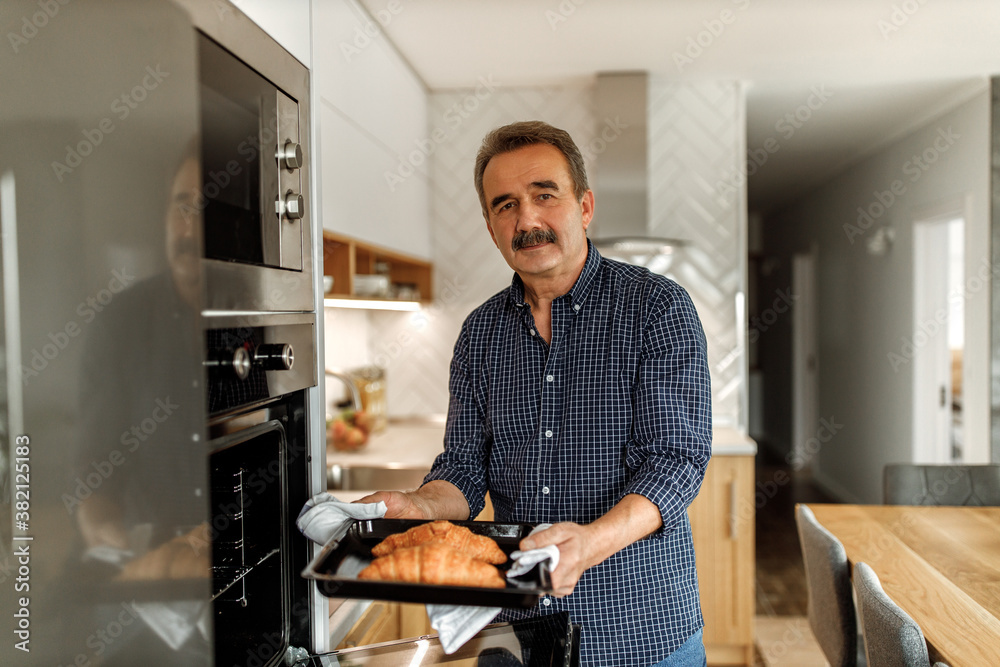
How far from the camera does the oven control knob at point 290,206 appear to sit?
3.17ft

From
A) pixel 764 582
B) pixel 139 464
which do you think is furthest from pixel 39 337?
pixel 764 582

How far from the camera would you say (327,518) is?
1.03 metres

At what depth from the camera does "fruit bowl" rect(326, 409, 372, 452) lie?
282cm

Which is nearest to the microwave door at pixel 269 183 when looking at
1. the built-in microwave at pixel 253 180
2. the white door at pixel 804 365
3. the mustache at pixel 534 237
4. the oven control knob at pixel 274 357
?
the built-in microwave at pixel 253 180

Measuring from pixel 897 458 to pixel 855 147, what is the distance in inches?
80.2

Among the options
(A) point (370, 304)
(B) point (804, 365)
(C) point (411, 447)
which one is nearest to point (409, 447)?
(C) point (411, 447)

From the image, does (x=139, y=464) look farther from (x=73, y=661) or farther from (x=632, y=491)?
(x=632, y=491)

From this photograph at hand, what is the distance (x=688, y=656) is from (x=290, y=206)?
1093 mm

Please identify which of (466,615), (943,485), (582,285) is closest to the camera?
(466,615)

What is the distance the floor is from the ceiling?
2.52 m

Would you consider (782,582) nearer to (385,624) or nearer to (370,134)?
(385,624)

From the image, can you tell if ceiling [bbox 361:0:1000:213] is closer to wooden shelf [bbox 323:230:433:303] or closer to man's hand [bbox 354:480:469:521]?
wooden shelf [bbox 323:230:433:303]

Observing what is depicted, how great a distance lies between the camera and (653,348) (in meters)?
1.32

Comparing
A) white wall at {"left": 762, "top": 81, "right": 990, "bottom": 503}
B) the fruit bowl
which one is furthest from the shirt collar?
white wall at {"left": 762, "top": 81, "right": 990, "bottom": 503}
